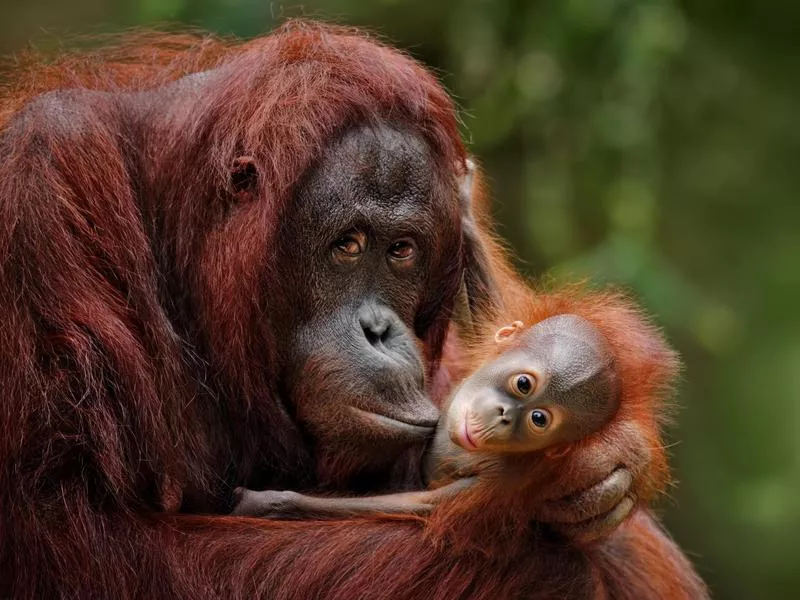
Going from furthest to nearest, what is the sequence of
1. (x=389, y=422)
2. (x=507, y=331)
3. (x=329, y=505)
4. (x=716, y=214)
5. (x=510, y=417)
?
(x=716, y=214) < (x=507, y=331) < (x=329, y=505) < (x=389, y=422) < (x=510, y=417)

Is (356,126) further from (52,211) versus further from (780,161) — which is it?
(780,161)

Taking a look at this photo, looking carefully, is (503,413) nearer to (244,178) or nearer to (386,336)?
(386,336)

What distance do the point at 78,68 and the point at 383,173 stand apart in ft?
3.18

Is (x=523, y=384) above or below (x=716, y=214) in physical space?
above

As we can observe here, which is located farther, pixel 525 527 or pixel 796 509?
pixel 796 509

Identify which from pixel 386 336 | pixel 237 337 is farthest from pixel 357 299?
pixel 237 337

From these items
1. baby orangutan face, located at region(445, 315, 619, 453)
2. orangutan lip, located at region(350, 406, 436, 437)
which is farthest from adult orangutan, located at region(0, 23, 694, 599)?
baby orangutan face, located at region(445, 315, 619, 453)

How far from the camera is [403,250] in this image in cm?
319

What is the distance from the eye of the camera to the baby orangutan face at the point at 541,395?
9.60ft

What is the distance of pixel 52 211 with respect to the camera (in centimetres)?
293

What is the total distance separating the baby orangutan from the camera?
2.93m

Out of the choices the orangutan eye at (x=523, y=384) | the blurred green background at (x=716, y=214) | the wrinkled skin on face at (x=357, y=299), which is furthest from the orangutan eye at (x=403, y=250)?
the blurred green background at (x=716, y=214)

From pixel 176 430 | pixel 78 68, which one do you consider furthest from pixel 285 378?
pixel 78 68

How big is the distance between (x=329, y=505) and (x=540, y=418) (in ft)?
1.96
